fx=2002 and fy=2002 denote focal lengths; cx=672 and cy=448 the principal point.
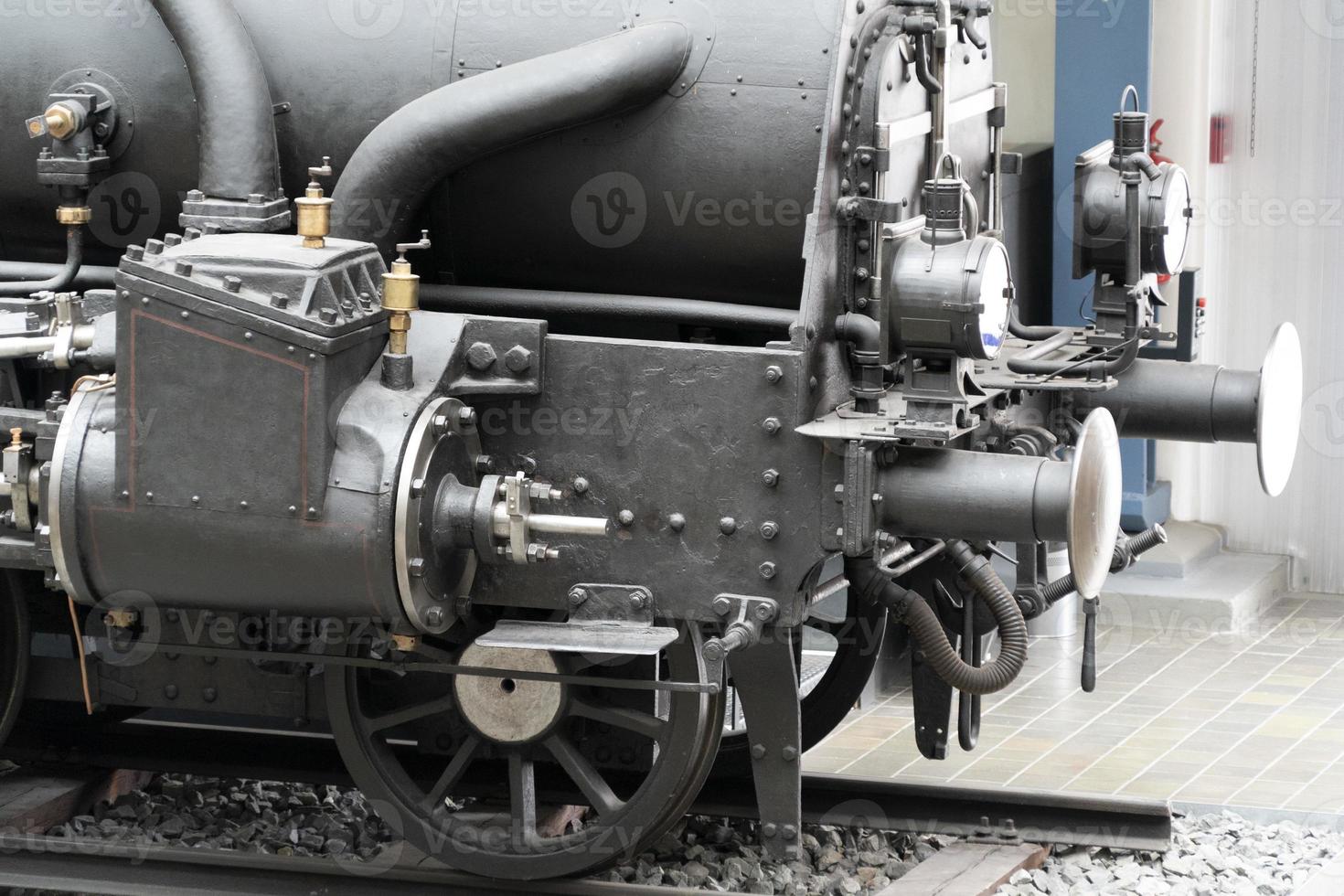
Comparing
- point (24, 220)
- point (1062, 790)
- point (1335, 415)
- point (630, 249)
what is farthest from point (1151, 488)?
point (24, 220)

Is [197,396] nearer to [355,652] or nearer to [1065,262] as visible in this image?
[355,652]

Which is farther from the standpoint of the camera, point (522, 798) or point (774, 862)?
point (774, 862)

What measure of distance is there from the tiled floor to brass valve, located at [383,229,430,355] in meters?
2.60


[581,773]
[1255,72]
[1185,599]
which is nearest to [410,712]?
[581,773]

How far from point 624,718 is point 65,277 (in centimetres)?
187

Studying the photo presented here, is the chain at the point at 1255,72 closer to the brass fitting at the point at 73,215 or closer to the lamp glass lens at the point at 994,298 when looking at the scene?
the lamp glass lens at the point at 994,298

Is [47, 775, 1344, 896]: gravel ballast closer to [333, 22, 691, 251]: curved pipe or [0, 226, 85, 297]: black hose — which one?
[0, 226, 85, 297]: black hose

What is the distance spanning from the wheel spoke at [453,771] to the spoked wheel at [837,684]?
933mm

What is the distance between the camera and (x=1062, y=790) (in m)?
6.06

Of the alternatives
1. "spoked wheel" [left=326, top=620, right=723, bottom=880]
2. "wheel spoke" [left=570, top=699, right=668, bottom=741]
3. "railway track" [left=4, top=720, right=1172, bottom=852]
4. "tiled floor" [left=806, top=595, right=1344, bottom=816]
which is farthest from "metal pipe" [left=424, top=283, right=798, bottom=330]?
"tiled floor" [left=806, top=595, right=1344, bottom=816]

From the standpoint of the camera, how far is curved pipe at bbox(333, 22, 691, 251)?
4.70 m

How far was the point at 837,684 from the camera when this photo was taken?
6.13 meters

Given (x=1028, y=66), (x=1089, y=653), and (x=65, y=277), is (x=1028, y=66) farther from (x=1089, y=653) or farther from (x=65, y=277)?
(x=65, y=277)

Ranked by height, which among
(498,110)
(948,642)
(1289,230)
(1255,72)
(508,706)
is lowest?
(508,706)
